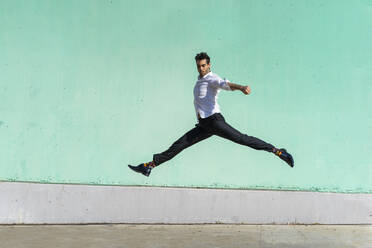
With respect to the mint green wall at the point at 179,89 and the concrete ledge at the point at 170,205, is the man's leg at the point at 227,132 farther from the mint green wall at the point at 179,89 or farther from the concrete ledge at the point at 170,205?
the concrete ledge at the point at 170,205

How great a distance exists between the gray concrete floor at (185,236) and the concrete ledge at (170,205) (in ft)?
0.45

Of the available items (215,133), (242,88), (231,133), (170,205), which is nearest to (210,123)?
(215,133)

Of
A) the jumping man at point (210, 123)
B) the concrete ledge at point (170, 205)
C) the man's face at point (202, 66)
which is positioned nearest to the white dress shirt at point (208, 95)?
the jumping man at point (210, 123)

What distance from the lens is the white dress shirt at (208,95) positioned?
561cm

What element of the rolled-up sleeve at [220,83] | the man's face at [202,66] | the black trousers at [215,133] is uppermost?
the man's face at [202,66]

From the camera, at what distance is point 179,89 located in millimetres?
6785

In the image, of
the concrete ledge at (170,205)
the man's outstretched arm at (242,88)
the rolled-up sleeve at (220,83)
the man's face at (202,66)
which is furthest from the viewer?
the concrete ledge at (170,205)

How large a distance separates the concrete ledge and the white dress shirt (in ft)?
4.88

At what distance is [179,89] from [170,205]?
1588mm

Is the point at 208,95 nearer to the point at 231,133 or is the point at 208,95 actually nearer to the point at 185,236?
the point at 231,133

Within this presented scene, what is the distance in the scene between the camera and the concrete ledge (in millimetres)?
6496

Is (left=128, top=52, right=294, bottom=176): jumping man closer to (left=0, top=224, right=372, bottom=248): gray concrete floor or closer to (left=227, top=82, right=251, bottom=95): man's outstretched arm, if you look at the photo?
(left=227, top=82, right=251, bottom=95): man's outstretched arm

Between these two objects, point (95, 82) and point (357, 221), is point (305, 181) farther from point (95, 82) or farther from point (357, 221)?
point (95, 82)

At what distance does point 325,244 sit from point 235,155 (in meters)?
1.73
